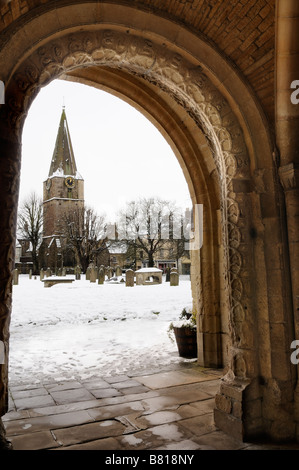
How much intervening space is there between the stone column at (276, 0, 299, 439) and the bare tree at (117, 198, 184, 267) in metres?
37.2

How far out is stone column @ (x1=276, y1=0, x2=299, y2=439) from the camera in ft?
9.64

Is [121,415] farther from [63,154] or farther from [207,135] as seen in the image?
[63,154]

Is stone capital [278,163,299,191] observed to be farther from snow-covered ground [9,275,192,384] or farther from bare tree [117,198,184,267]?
bare tree [117,198,184,267]

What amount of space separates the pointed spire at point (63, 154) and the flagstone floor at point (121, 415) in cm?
5298

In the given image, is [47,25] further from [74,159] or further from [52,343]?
[74,159]

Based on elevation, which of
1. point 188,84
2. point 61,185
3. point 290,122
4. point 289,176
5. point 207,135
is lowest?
point 289,176

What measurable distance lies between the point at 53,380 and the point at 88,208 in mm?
43612

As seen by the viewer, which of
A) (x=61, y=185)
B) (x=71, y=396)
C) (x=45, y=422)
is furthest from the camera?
(x=61, y=185)

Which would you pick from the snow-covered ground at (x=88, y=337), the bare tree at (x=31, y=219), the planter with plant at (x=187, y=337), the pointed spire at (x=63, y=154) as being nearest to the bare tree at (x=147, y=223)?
the bare tree at (x=31, y=219)

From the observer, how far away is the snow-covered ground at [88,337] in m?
5.39

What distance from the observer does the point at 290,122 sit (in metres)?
3.17

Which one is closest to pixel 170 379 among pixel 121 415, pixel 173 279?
pixel 121 415

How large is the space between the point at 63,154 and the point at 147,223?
70.6ft

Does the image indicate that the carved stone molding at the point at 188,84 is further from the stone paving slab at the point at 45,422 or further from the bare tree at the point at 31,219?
the bare tree at the point at 31,219
